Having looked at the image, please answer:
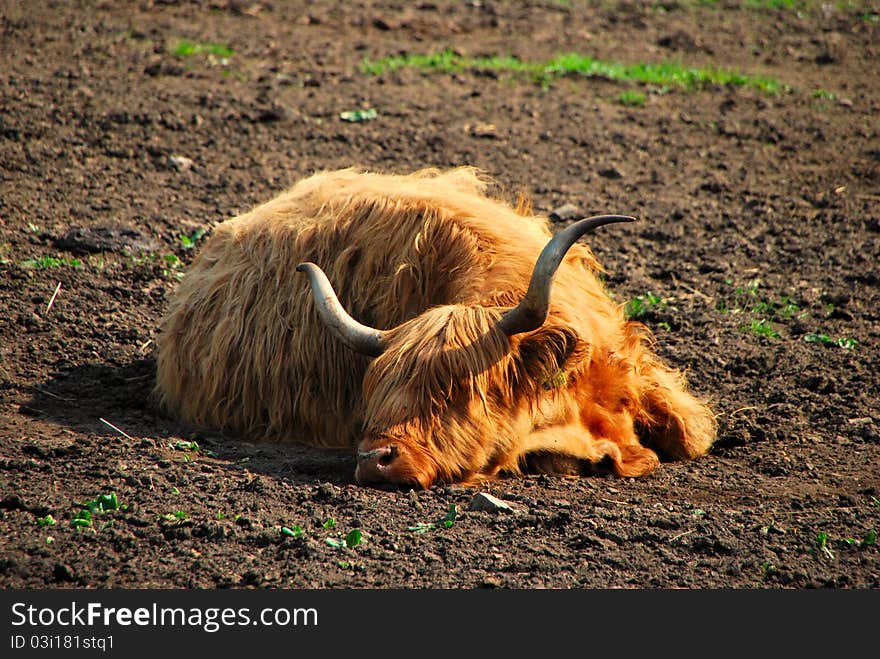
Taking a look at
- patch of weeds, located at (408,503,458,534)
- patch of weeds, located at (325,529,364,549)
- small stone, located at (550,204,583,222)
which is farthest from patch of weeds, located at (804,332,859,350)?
patch of weeds, located at (325,529,364,549)

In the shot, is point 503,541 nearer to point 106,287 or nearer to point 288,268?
point 288,268

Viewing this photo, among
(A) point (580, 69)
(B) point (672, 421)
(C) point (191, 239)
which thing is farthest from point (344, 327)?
(A) point (580, 69)

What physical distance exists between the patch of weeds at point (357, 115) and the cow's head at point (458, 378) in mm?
4948

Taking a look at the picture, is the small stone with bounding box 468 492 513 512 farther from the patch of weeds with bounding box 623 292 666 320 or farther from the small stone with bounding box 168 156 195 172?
the small stone with bounding box 168 156 195 172

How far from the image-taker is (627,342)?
586cm

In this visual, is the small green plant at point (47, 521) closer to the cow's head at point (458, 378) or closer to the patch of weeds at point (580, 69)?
the cow's head at point (458, 378)

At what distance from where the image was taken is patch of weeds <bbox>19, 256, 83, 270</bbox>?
7.10m

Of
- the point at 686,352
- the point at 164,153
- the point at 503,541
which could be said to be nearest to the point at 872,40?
the point at 686,352

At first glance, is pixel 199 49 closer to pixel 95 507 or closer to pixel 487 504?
pixel 95 507

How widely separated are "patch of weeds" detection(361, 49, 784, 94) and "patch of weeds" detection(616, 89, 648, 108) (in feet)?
1.40

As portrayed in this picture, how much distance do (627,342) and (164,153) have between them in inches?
186

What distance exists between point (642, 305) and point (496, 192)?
6.63 feet

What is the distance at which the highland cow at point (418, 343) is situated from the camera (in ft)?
16.0

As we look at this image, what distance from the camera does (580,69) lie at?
11.4m
